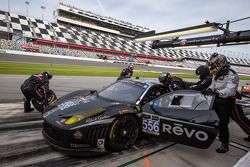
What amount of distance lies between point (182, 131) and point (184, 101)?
538 mm

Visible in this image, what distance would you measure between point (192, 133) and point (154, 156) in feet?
2.40

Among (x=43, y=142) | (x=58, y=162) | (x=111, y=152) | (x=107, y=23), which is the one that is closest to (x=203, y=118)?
(x=111, y=152)

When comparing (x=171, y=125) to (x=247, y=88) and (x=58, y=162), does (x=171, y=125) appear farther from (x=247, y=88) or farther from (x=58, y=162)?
(x=247, y=88)

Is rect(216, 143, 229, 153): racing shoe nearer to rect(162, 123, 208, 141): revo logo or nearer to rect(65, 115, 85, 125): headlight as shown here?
rect(162, 123, 208, 141): revo logo

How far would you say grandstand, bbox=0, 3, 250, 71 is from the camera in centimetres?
3509

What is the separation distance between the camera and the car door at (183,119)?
10.4ft

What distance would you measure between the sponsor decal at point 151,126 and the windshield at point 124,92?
1.50ft

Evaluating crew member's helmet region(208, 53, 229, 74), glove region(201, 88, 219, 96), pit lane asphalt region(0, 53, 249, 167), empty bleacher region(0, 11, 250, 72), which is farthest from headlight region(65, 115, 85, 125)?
empty bleacher region(0, 11, 250, 72)

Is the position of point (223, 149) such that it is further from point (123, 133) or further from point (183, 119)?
point (123, 133)

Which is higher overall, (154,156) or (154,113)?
(154,113)

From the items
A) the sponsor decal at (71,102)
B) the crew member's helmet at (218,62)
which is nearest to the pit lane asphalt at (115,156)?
the sponsor decal at (71,102)

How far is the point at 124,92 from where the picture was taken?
3998mm

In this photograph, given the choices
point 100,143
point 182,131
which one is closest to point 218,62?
A: point 182,131

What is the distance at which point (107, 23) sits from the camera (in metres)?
61.9
